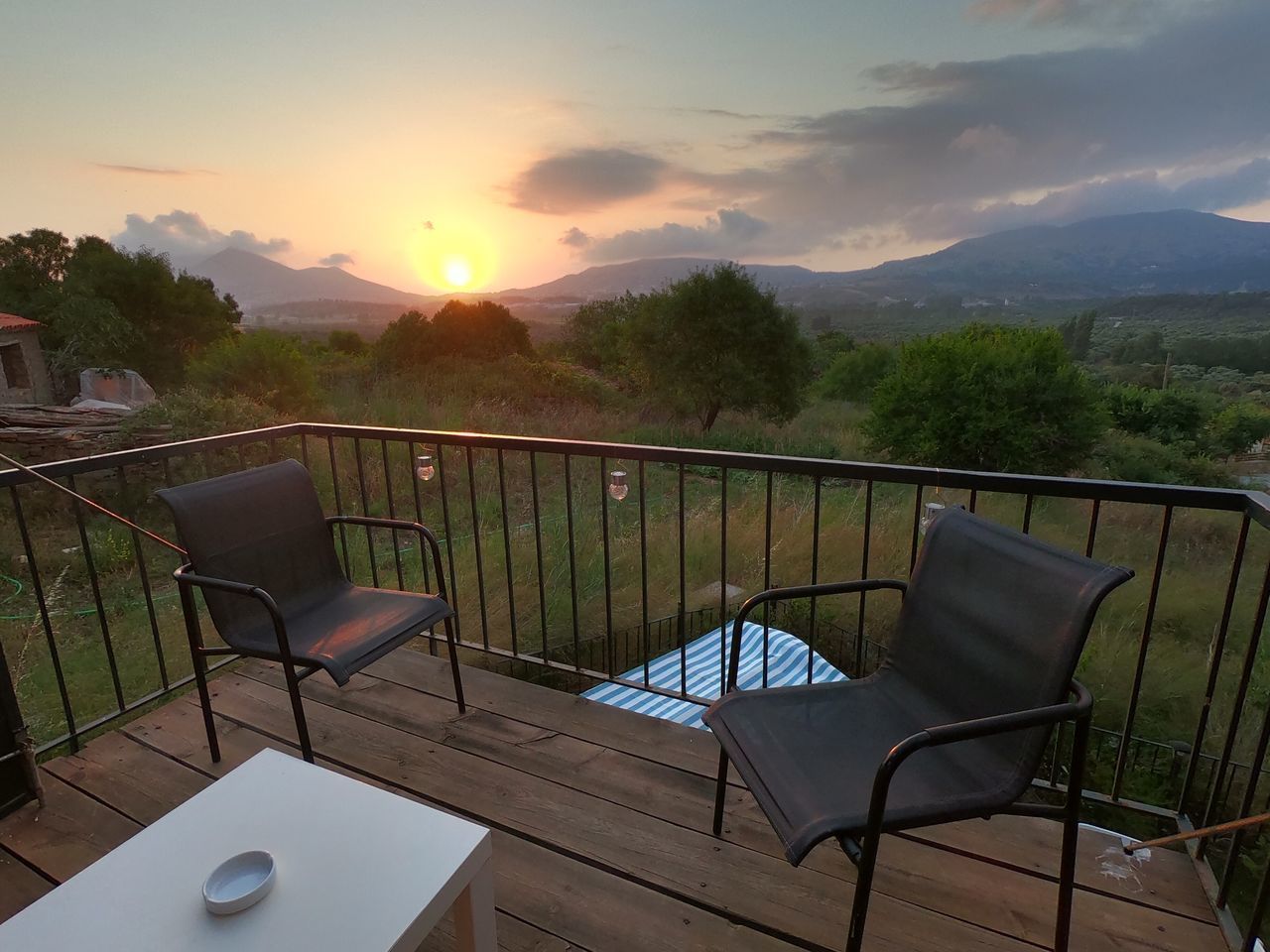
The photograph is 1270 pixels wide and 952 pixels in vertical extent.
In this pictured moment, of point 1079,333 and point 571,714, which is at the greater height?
point 1079,333

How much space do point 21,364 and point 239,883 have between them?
44.3ft

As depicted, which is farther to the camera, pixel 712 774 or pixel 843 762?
pixel 712 774

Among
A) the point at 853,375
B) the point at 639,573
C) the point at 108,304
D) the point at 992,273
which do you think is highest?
the point at 992,273

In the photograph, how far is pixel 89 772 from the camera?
1.90 m

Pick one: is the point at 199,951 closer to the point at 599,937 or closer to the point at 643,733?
the point at 599,937

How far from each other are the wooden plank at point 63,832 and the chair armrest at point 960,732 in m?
1.91

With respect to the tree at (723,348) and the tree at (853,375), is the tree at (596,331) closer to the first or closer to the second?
the tree at (723,348)

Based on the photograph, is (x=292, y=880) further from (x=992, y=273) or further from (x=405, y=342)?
(x=992, y=273)

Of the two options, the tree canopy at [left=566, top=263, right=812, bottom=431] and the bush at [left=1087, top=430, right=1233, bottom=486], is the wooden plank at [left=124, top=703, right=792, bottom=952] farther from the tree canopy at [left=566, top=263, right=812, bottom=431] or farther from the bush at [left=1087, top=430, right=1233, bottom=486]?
the bush at [left=1087, top=430, right=1233, bottom=486]

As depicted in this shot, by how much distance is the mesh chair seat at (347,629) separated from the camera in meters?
1.72

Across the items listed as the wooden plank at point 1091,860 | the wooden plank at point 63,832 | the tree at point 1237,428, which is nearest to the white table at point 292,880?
the wooden plank at point 63,832

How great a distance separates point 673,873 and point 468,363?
15897 millimetres

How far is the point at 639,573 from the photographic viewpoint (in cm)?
636

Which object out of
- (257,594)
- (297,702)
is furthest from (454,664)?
(257,594)
